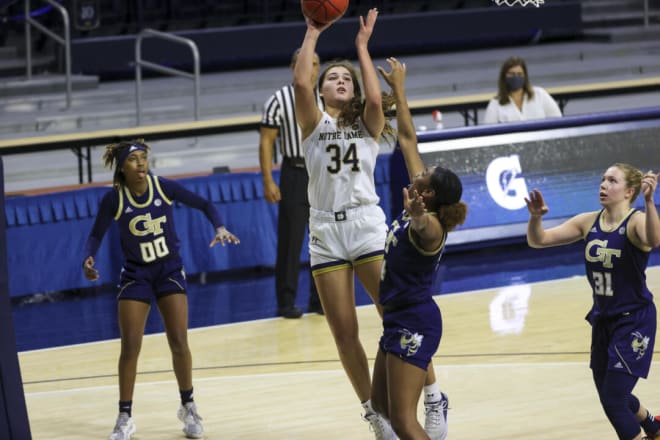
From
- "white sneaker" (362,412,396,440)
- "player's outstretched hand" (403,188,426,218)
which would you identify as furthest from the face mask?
"player's outstretched hand" (403,188,426,218)

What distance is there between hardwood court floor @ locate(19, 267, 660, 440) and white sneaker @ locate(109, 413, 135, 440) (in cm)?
21

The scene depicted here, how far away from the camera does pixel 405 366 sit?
216 inches

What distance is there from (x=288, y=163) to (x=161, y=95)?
7617 millimetres

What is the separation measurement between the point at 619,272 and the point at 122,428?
269cm

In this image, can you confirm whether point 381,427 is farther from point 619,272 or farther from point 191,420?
point 619,272

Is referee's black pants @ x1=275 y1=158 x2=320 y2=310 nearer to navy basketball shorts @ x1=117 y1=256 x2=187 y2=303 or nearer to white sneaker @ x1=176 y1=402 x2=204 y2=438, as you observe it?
navy basketball shorts @ x1=117 y1=256 x2=187 y2=303

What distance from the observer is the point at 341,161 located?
6363mm

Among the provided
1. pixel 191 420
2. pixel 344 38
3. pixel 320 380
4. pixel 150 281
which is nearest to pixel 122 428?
pixel 191 420

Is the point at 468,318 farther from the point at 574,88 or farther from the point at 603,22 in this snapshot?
the point at 603,22

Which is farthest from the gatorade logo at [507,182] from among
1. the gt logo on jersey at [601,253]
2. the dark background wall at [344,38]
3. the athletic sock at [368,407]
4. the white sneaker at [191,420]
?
the dark background wall at [344,38]

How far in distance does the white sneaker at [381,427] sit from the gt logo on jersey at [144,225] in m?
1.57

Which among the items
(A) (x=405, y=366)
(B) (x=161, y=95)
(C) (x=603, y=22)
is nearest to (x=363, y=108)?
(A) (x=405, y=366)

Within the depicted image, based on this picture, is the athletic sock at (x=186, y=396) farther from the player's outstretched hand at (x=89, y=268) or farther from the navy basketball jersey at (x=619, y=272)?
the navy basketball jersey at (x=619, y=272)

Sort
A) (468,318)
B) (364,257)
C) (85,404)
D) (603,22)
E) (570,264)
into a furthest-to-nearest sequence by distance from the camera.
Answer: (603,22) < (570,264) < (468,318) < (85,404) < (364,257)
